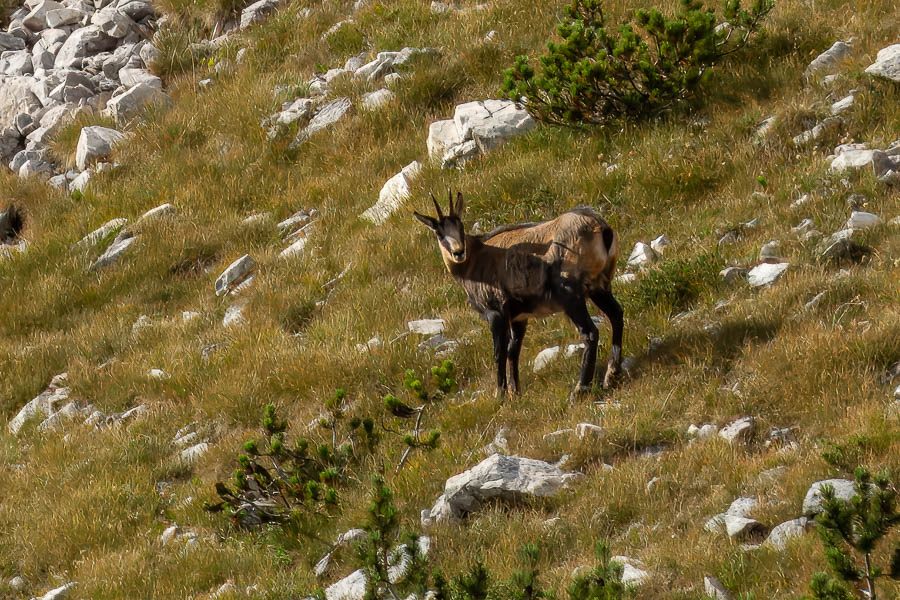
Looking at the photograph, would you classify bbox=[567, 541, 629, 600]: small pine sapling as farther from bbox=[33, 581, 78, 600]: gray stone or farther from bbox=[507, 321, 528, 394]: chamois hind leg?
bbox=[33, 581, 78, 600]: gray stone

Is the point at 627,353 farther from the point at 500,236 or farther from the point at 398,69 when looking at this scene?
the point at 398,69

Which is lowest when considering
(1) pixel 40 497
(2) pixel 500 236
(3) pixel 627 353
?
(1) pixel 40 497

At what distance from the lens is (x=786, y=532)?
19.6 feet

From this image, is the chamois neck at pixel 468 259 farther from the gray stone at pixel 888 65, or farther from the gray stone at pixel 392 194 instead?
the gray stone at pixel 888 65

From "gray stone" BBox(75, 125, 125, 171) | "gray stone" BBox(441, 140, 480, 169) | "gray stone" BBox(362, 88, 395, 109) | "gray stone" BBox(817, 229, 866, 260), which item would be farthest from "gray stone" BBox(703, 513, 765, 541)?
"gray stone" BBox(75, 125, 125, 171)

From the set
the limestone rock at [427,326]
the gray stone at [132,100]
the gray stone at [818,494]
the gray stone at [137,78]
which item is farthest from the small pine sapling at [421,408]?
the gray stone at [137,78]

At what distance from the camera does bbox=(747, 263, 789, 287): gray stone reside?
893cm

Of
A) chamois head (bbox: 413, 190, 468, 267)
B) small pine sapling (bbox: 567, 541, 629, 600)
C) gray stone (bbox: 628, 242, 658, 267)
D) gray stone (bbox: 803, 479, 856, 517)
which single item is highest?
small pine sapling (bbox: 567, 541, 629, 600)

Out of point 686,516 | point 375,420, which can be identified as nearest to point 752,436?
point 686,516

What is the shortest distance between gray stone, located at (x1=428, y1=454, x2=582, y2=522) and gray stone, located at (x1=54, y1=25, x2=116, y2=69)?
13.5m

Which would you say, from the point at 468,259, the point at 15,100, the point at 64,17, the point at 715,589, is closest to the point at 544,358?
the point at 468,259

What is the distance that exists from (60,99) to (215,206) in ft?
16.3

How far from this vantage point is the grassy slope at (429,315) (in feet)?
22.8

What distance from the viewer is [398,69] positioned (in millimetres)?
14742
